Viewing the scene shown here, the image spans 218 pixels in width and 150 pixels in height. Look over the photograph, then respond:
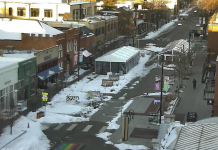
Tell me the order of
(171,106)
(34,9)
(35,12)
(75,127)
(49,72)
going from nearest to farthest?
(75,127)
(171,106)
(49,72)
(34,9)
(35,12)

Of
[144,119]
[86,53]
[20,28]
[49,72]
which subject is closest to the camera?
[144,119]

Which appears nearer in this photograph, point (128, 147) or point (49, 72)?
point (128, 147)

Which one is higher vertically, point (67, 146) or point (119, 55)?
point (119, 55)

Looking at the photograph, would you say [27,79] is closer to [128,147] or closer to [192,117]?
[128,147]

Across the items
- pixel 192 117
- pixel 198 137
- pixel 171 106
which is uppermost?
pixel 198 137

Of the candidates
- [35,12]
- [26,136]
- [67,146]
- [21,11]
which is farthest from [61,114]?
[21,11]

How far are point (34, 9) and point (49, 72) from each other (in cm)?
3290

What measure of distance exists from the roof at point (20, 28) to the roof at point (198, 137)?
1219 inches

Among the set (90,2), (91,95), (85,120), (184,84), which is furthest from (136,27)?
(85,120)

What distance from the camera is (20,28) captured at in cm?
5488

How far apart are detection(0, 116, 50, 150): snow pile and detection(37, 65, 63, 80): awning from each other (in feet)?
33.8

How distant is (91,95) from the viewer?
4553 centimetres

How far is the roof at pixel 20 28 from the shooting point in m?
53.6

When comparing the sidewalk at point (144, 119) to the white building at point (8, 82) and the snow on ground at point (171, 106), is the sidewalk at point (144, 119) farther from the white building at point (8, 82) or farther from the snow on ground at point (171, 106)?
the white building at point (8, 82)
